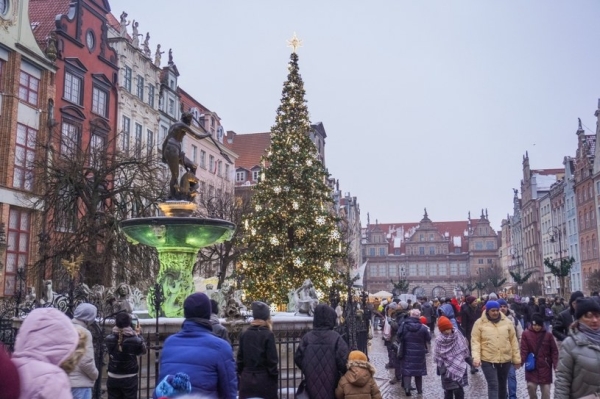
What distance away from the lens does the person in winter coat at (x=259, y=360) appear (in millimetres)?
6496

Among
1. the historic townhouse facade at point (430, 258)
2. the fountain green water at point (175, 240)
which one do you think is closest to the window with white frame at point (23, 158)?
the fountain green water at point (175, 240)

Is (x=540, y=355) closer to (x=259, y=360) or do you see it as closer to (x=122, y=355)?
(x=259, y=360)

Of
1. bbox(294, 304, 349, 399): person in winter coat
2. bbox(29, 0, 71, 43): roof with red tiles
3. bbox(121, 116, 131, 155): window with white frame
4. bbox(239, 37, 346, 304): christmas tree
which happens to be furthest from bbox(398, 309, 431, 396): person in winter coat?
bbox(29, 0, 71, 43): roof with red tiles

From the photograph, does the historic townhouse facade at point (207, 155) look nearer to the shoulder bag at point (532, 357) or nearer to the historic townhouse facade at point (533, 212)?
the shoulder bag at point (532, 357)

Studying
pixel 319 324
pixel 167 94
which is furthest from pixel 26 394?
pixel 167 94

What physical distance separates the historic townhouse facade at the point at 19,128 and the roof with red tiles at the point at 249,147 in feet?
106

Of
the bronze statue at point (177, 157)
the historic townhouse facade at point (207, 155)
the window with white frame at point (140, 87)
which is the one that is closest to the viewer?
→ the bronze statue at point (177, 157)

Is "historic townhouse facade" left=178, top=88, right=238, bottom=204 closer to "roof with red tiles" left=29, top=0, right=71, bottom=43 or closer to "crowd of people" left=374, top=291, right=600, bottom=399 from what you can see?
"roof with red tiles" left=29, top=0, right=71, bottom=43

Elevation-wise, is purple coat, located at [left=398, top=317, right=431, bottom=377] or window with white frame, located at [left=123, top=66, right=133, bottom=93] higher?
window with white frame, located at [left=123, top=66, right=133, bottom=93]

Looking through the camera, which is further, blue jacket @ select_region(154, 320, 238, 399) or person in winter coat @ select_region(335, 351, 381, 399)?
person in winter coat @ select_region(335, 351, 381, 399)

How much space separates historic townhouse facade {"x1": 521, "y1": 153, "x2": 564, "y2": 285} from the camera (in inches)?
3142

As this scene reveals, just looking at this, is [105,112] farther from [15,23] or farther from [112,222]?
[112,222]

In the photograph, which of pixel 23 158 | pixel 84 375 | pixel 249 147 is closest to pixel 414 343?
pixel 84 375

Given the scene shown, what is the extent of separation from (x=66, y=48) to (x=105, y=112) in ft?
14.1
